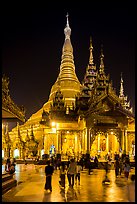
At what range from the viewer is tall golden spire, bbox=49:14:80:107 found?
57.7 m

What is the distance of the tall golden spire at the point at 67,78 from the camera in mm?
57713

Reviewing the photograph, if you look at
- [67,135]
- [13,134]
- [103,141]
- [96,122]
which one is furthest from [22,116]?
[13,134]

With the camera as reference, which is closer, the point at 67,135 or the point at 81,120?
the point at 81,120

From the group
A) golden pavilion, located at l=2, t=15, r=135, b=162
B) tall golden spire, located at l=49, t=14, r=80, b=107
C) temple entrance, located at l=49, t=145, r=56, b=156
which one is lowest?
temple entrance, located at l=49, t=145, r=56, b=156

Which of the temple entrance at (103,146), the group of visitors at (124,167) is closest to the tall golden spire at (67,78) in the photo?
the temple entrance at (103,146)

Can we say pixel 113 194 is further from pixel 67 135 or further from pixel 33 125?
pixel 33 125

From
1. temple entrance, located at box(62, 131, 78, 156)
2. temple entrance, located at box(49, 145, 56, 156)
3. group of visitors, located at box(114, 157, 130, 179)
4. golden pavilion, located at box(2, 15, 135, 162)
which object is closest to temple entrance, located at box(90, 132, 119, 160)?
golden pavilion, located at box(2, 15, 135, 162)

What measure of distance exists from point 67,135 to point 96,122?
24.3 feet

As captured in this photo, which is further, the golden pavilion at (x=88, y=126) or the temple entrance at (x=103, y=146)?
the temple entrance at (x=103, y=146)

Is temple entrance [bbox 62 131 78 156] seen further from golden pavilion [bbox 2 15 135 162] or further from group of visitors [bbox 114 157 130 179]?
group of visitors [bbox 114 157 130 179]

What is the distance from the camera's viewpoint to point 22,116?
68.3ft

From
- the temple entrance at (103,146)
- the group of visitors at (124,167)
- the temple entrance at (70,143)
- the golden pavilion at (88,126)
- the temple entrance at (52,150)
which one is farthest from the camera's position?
Result: the temple entrance at (103,146)

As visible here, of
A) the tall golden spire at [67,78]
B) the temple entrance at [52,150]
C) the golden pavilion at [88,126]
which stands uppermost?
the tall golden spire at [67,78]

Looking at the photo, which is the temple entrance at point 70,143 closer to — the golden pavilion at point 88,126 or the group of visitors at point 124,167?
the golden pavilion at point 88,126
